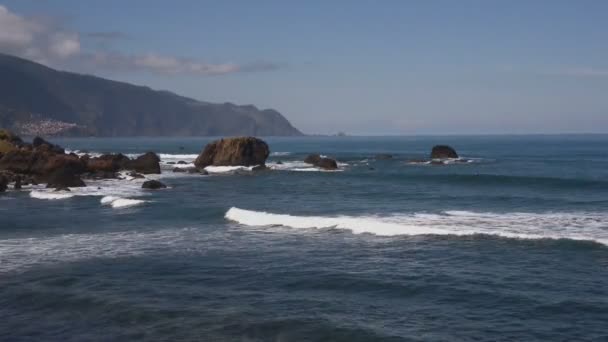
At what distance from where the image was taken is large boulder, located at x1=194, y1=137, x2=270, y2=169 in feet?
247

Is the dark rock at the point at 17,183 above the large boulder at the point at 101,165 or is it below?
below

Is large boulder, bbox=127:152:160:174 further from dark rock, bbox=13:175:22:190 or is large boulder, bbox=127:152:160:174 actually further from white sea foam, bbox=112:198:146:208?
white sea foam, bbox=112:198:146:208

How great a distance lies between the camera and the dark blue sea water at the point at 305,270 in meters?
14.2

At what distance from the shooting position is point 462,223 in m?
30.3

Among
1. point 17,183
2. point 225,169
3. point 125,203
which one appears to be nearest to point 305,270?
point 125,203

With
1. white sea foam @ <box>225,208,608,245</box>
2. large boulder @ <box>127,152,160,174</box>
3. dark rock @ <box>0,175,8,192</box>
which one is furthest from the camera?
large boulder @ <box>127,152,160,174</box>

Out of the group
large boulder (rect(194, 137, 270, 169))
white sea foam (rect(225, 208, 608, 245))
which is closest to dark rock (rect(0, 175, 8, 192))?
white sea foam (rect(225, 208, 608, 245))

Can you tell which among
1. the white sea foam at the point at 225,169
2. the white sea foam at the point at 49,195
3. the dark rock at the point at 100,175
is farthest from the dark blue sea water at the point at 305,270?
the white sea foam at the point at 225,169

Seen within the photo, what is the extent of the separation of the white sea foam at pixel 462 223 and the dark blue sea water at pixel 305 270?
0.49 ft

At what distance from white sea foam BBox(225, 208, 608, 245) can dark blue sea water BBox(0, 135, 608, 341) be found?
15cm

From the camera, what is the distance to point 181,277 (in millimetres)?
19094

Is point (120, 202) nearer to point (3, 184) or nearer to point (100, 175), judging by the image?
point (3, 184)

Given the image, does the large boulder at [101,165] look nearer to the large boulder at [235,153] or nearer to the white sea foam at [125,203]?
the large boulder at [235,153]

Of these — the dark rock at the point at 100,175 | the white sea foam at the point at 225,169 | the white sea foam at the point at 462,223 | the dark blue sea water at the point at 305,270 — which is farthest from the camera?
the white sea foam at the point at 225,169
